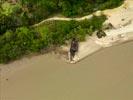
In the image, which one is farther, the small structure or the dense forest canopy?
the dense forest canopy

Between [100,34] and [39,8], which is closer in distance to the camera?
[100,34]

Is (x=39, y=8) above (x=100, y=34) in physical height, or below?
above

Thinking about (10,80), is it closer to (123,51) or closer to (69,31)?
(69,31)

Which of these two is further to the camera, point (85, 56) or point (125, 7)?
point (125, 7)

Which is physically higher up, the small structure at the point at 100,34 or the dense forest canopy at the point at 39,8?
the dense forest canopy at the point at 39,8

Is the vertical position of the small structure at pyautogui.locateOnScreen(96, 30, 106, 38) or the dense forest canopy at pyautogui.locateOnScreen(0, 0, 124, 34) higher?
the dense forest canopy at pyautogui.locateOnScreen(0, 0, 124, 34)

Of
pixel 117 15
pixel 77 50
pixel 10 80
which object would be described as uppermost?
pixel 117 15

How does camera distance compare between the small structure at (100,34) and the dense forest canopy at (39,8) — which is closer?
the small structure at (100,34)

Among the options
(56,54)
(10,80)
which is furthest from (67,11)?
(10,80)

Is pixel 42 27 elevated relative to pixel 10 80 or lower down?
elevated

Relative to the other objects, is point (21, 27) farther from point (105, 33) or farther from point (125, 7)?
point (125, 7)
